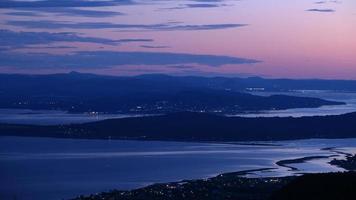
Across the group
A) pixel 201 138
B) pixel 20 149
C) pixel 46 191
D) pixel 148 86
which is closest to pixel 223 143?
pixel 201 138

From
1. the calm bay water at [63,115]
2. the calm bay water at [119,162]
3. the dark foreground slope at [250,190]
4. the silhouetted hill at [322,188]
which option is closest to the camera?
the silhouetted hill at [322,188]

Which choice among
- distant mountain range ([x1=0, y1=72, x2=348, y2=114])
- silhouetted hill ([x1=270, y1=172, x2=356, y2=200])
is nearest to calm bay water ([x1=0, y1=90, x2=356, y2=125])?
distant mountain range ([x1=0, y1=72, x2=348, y2=114])

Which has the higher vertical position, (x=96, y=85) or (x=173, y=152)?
(x=96, y=85)

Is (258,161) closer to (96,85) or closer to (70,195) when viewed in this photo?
(70,195)

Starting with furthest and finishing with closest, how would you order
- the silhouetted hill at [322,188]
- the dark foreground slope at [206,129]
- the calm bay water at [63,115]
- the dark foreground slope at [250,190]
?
the calm bay water at [63,115] → the dark foreground slope at [206,129] → the dark foreground slope at [250,190] → the silhouetted hill at [322,188]

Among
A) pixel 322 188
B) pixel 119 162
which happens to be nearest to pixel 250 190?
pixel 322 188

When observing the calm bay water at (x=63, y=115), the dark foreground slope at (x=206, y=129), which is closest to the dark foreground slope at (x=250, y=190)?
the dark foreground slope at (x=206, y=129)

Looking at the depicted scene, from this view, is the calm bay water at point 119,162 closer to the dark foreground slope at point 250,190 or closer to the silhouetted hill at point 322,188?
the dark foreground slope at point 250,190
